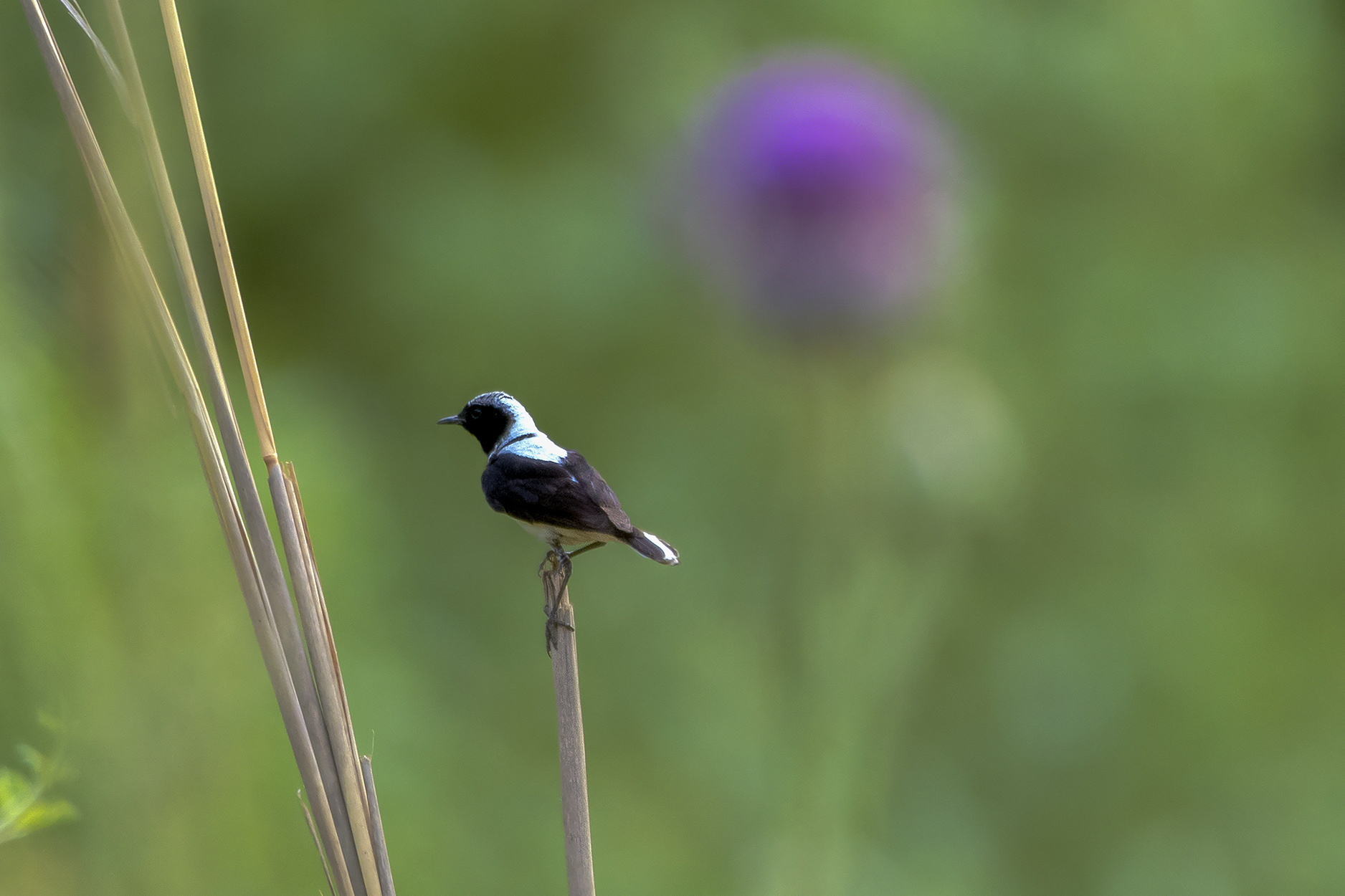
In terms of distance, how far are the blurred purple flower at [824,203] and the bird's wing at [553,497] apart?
0.29m

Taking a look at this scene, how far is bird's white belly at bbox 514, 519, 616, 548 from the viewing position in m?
0.18

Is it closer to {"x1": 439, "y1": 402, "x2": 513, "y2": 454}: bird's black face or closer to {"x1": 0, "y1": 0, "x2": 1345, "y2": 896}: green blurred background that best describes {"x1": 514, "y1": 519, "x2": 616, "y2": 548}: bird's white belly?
{"x1": 439, "y1": 402, "x2": 513, "y2": 454}: bird's black face

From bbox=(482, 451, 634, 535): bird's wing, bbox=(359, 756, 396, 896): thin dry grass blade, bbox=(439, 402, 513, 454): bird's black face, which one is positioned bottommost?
bbox=(359, 756, 396, 896): thin dry grass blade

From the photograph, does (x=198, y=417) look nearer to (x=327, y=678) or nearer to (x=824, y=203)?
(x=327, y=678)

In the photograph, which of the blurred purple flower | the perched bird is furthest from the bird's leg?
the blurred purple flower

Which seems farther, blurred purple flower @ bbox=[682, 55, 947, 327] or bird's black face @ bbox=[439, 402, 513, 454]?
blurred purple flower @ bbox=[682, 55, 947, 327]

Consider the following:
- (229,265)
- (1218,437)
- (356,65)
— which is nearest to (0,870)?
(229,265)

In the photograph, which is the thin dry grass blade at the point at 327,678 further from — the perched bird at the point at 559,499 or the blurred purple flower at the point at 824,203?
the blurred purple flower at the point at 824,203

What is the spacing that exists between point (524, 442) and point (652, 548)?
0.10ft

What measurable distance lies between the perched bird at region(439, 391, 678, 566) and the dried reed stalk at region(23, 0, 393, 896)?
0.04m

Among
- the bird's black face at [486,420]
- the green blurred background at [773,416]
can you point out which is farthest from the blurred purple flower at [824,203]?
the bird's black face at [486,420]

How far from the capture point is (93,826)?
0.35 m

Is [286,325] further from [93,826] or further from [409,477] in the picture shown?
[93,826]

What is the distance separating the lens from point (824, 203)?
1.56ft
